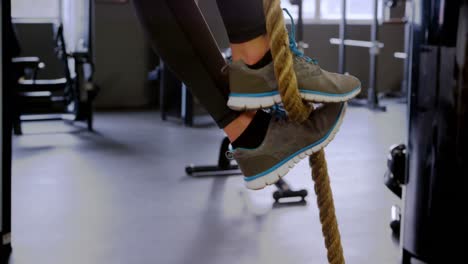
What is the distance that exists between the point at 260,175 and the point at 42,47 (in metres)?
4.89

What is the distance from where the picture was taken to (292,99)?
113 cm

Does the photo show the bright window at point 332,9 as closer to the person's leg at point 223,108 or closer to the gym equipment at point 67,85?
the gym equipment at point 67,85

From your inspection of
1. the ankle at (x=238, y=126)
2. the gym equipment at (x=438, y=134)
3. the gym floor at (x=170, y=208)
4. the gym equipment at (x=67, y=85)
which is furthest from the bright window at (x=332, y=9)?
the ankle at (x=238, y=126)

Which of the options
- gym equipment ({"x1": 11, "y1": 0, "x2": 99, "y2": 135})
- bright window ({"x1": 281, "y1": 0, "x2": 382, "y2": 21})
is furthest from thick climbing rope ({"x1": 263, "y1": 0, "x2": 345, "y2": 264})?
bright window ({"x1": 281, "y1": 0, "x2": 382, "y2": 21})

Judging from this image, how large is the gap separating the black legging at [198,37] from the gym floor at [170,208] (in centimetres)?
70

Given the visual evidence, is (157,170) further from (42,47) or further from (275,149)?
(42,47)

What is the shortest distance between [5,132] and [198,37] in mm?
882

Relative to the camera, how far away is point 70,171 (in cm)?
322

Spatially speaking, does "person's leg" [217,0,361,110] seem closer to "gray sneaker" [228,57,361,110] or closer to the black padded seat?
"gray sneaker" [228,57,361,110]

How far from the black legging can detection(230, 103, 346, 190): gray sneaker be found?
10 centimetres

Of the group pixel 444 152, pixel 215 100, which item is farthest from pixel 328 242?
pixel 444 152

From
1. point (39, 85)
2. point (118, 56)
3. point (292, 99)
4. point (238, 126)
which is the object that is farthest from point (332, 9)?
point (292, 99)

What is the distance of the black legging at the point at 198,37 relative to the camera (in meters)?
1.19

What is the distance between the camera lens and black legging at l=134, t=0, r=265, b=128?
1.19 meters
